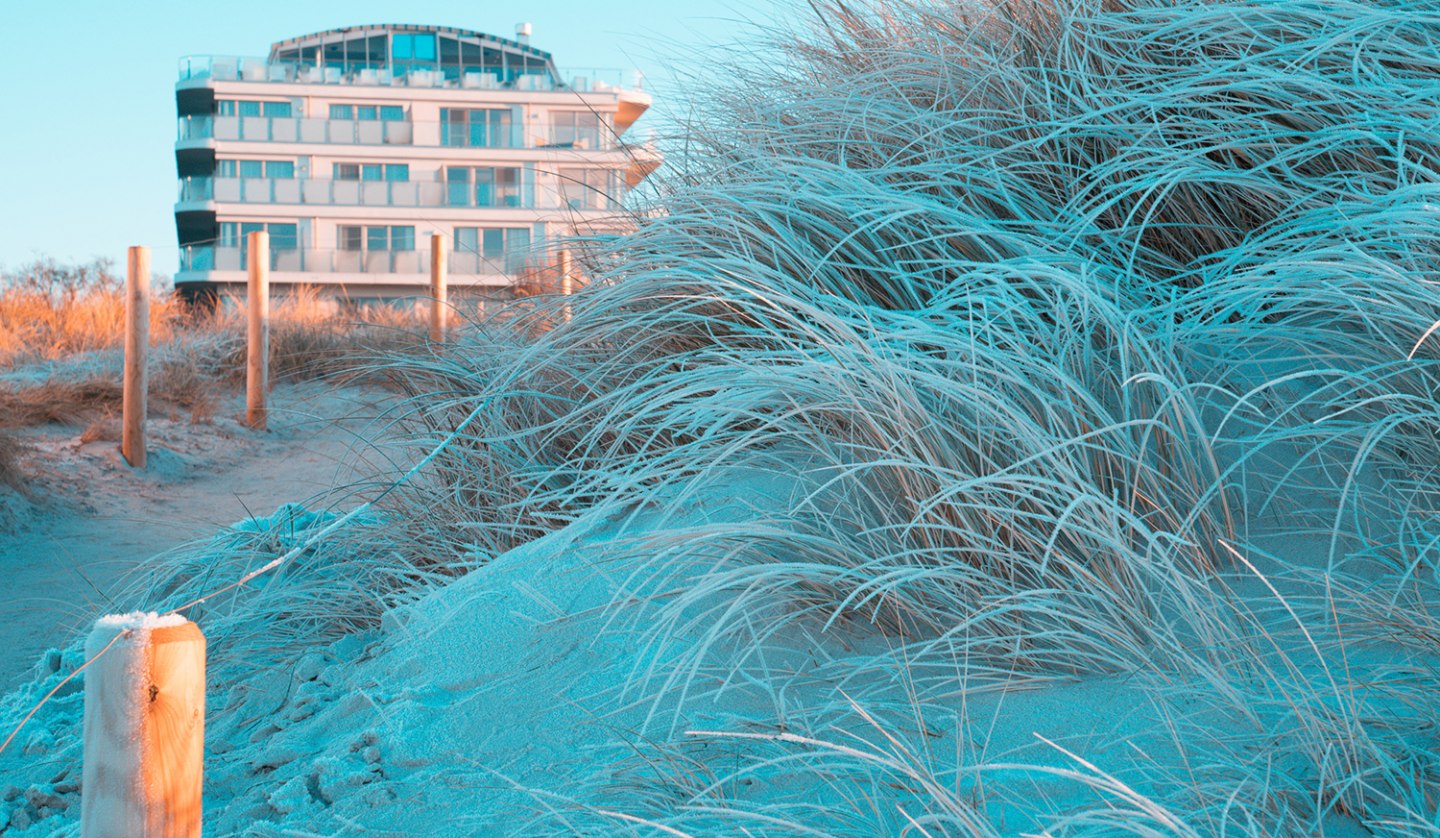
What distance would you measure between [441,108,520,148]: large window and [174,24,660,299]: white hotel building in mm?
29

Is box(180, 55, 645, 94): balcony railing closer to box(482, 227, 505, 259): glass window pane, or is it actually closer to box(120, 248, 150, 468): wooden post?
box(482, 227, 505, 259): glass window pane

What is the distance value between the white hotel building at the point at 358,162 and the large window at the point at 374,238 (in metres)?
0.04

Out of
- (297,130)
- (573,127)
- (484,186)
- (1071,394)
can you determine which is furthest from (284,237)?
(1071,394)

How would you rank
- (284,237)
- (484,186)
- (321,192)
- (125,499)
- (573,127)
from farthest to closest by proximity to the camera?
1. (484,186)
2. (573,127)
3. (284,237)
4. (321,192)
5. (125,499)

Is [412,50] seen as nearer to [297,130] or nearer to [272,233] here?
[297,130]

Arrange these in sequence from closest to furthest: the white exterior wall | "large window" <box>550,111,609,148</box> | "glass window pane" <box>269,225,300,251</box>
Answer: "large window" <box>550,111,609,148</box> < the white exterior wall < "glass window pane" <box>269,225,300,251</box>

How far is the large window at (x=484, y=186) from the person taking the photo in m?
31.5

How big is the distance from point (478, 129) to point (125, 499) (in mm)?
27394

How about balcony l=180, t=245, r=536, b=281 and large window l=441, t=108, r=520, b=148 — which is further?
large window l=441, t=108, r=520, b=148

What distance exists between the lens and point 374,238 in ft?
104

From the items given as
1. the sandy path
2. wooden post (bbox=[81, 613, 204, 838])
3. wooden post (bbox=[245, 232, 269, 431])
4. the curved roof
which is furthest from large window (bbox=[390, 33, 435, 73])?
wooden post (bbox=[81, 613, 204, 838])

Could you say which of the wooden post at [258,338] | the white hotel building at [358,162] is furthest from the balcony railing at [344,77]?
the wooden post at [258,338]

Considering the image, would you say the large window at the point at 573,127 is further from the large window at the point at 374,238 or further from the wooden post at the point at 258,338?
the wooden post at the point at 258,338

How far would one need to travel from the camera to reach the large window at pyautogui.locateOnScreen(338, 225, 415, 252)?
31.3 meters
